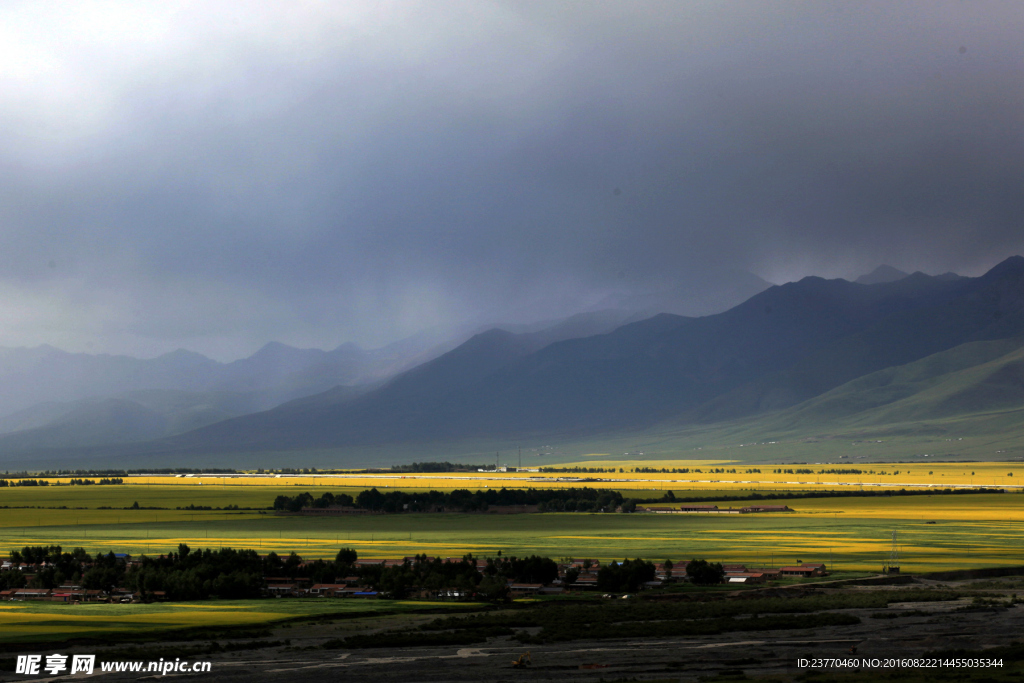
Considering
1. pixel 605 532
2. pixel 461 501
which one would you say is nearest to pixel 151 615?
pixel 605 532

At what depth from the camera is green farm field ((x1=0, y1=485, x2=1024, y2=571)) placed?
271 ft

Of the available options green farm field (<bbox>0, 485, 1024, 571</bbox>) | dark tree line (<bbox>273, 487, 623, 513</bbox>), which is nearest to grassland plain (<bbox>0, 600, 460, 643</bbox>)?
green farm field (<bbox>0, 485, 1024, 571</bbox>)

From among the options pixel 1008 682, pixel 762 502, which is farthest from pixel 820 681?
pixel 762 502

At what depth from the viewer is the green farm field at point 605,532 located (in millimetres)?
82500

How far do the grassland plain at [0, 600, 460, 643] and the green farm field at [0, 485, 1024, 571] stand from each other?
1857cm

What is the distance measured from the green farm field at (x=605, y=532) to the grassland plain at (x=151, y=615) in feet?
60.9

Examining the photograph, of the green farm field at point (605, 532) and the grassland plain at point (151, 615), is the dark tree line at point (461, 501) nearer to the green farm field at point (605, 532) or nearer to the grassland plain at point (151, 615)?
the green farm field at point (605, 532)

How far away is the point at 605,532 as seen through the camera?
10038cm

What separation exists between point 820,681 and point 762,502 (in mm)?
101128

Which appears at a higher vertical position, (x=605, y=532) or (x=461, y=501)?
(x=461, y=501)

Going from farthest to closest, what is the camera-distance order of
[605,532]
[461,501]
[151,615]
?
[461,501] → [605,532] → [151,615]

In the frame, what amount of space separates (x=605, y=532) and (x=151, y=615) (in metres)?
50.3

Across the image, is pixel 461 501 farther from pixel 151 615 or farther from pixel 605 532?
pixel 151 615

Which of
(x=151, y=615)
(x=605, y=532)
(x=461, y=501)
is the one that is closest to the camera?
(x=151, y=615)
